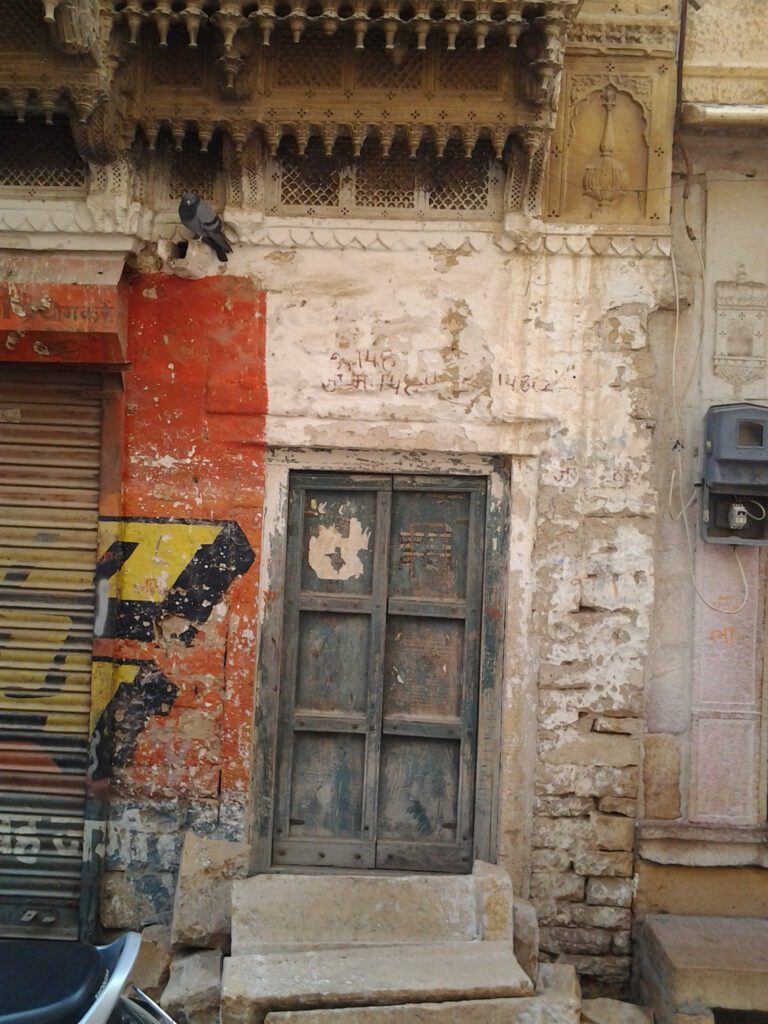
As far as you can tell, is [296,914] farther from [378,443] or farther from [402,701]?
[378,443]

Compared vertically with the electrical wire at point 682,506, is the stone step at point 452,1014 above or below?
below

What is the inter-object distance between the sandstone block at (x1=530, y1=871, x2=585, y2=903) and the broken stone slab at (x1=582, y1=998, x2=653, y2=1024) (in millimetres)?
489

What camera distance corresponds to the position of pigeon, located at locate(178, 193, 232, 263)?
14.2 feet

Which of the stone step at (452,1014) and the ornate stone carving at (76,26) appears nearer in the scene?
the stone step at (452,1014)

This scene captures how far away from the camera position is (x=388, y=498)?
15.7 feet

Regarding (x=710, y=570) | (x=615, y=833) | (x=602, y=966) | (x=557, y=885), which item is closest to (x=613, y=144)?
(x=710, y=570)

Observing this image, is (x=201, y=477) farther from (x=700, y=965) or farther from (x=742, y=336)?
(x=700, y=965)

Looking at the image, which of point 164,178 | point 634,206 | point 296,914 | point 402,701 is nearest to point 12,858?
point 296,914

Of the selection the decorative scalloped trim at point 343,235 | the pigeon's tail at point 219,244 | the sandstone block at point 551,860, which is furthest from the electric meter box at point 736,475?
the pigeon's tail at point 219,244

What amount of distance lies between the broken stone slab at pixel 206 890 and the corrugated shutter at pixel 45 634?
0.78 m

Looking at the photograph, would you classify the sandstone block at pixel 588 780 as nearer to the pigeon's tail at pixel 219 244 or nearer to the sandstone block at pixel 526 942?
the sandstone block at pixel 526 942

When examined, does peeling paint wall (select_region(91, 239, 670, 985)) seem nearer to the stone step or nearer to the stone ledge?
the stone ledge

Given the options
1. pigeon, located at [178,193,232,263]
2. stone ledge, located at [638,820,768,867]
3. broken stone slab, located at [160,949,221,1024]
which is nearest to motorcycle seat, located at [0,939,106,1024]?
broken stone slab, located at [160,949,221,1024]

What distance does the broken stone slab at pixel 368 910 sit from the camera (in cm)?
391
